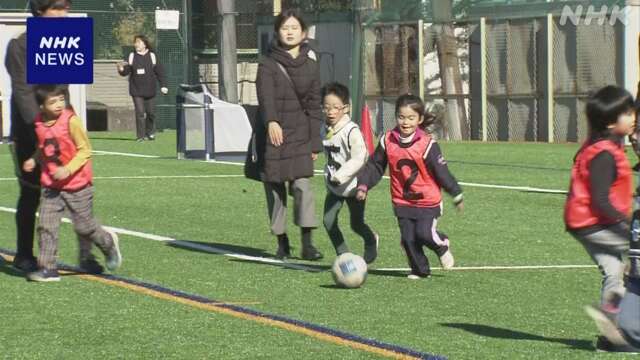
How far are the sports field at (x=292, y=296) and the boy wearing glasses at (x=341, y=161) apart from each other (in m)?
0.32

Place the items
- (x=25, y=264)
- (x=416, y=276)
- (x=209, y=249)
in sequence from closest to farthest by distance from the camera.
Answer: (x=416, y=276)
(x=25, y=264)
(x=209, y=249)

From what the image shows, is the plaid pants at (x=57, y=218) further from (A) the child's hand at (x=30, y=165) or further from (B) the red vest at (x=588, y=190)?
(B) the red vest at (x=588, y=190)

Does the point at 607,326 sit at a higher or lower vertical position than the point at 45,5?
lower

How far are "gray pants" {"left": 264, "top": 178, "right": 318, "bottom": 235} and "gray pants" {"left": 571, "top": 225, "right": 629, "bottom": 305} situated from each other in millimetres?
4454

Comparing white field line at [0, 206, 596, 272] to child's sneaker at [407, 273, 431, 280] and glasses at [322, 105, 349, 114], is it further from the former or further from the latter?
glasses at [322, 105, 349, 114]

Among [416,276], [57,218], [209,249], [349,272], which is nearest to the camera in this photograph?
[349,272]

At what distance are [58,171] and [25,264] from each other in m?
1.07

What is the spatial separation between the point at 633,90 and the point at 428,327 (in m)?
20.7

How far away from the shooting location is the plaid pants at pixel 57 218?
11.1 metres

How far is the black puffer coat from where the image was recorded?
40.7 feet

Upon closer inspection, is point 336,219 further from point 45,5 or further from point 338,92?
point 45,5

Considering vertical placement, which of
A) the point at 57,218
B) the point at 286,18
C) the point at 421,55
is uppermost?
the point at 286,18

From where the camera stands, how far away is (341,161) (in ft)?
39.3

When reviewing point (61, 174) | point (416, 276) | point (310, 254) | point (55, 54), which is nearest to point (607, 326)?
point (416, 276)
